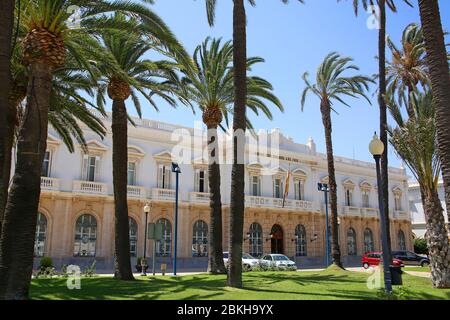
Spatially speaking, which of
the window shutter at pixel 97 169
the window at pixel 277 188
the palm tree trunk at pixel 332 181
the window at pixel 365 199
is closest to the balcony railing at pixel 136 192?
the window shutter at pixel 97 169

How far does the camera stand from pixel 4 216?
10.7 meters

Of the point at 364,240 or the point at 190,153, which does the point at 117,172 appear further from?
the point at 364,240

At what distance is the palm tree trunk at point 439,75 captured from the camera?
37.6ft

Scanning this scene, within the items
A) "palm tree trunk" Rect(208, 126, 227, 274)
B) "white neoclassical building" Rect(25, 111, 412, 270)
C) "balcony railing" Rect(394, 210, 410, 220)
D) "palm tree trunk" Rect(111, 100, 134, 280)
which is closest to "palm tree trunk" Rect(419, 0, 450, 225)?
"palm tree trunk" Rect(111, 100, 134, 280)

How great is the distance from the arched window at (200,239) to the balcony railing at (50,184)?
12.2 m

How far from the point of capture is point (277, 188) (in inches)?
1784

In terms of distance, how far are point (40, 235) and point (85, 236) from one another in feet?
10.4

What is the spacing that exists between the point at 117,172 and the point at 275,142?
29.2 metres

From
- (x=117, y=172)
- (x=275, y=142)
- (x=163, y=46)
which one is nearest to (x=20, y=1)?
(x=163, y=46)

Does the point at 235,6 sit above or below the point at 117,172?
above

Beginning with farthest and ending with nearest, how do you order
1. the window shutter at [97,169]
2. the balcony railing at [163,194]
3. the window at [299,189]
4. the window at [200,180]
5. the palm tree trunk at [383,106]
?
1. the window at [299,189]
2. the window at [200,180]
3. the balcony railing at [163,194]
4. the window shutter at [97,169]
5. the palm tree trunk at [383,106]

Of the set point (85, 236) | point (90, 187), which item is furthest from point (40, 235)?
point (90, 187)

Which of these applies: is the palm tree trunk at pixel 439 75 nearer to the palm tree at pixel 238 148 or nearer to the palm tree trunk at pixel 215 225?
the palm tree at pixel 238 148

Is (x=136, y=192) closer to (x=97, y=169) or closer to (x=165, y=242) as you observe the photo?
(x=97, y=169)
